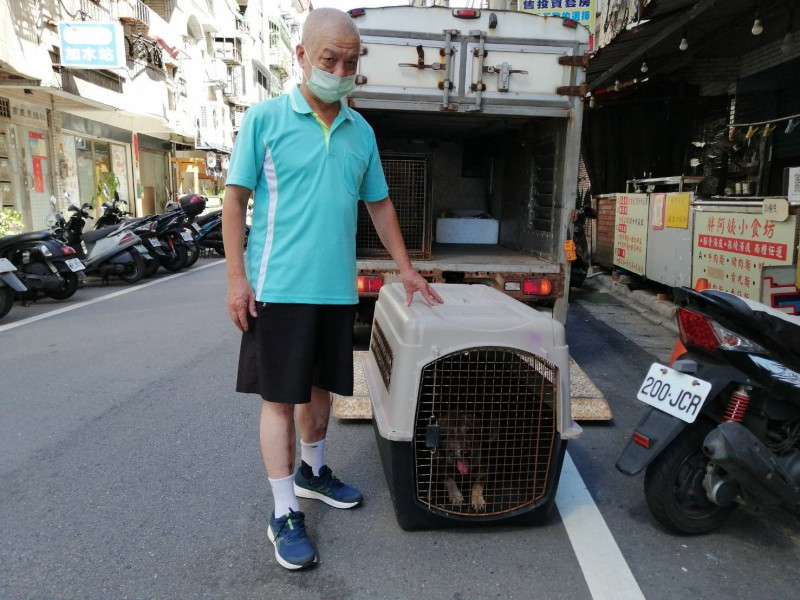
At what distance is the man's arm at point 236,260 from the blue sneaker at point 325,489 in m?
0.95

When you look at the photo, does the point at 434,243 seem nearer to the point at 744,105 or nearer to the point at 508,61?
the point at 508,61

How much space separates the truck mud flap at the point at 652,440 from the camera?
8.15 ft

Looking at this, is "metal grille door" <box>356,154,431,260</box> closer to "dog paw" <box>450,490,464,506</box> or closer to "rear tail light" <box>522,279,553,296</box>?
"rear tail light" <box>522,279,553,296</box>

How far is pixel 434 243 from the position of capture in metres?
6.61

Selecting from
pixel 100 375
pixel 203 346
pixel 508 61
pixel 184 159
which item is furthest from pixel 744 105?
pixel 184 159

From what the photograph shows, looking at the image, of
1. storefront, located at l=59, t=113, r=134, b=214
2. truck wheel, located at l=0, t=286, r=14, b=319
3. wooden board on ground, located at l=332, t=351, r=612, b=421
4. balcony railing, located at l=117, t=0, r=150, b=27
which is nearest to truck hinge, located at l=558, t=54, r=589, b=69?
wooden board on ground, located at l=332, t=351, r=612, b=421

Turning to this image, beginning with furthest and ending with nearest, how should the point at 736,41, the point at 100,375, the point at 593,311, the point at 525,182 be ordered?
1. the point at 736,41
2. the point at 593,311
3. the point at 525,182
4. the point at 100,375

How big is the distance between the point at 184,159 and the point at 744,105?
78.3ft

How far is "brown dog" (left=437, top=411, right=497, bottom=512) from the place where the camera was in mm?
2662

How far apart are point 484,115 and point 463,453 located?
290 cm

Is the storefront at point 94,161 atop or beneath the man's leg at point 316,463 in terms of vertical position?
atop

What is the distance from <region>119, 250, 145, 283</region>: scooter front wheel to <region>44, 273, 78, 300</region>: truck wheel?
52.3 inches

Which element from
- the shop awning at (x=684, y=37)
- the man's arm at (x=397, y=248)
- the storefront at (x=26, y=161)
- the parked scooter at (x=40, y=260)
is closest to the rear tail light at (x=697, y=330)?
the man's arm at (x=397, y=248)

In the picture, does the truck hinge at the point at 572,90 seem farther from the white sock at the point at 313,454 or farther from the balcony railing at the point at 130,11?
the balcony railing at the point at 130,11
